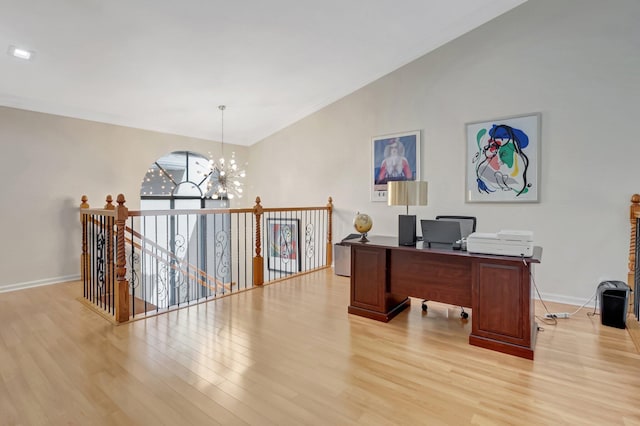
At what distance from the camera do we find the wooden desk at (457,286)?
8.30ft

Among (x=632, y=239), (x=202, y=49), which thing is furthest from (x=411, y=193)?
(x=202, y=49)

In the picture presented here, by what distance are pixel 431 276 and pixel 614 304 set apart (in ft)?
5.95

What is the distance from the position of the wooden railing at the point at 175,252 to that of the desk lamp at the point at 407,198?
210cm

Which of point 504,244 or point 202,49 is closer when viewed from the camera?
point 504,244

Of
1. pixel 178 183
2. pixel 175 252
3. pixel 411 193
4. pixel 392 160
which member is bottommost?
pixel 175 252

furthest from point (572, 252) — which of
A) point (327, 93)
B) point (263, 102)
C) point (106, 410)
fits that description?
point (263, 102)

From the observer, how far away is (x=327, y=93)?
5.72m

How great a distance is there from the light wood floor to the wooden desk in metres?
0.15

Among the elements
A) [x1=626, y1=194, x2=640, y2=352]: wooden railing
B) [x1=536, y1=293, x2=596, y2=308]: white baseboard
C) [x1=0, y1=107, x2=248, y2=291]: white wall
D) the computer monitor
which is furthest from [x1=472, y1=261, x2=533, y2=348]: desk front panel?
[x1=0, y1=107, x2=248, y2=291]: white wall

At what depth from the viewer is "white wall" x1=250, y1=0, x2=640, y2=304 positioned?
350cm

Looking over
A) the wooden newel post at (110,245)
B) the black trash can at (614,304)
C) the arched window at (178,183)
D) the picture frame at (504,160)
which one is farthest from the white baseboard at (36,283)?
the black trash can at (614,304)

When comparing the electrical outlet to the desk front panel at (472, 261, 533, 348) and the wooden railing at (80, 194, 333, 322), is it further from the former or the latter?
the wooden railing at (80, 194, 333, 322)

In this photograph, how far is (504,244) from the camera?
259cm

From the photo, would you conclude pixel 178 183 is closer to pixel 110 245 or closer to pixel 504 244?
pixel 110 245
